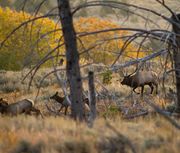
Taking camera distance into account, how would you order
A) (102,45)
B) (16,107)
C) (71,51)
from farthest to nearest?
1. (102,45)
2. (16,107)
3. (71,51)

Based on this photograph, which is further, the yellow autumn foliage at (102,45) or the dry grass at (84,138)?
the yellow autumn foliage at (102,45)

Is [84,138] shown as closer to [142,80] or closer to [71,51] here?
[71,51]

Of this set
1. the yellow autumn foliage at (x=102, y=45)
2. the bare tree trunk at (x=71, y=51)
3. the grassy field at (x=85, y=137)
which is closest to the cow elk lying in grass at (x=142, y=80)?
the yellow autumn foliage at (x=102, y=45)

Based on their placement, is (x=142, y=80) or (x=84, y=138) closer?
(x=84, y=138)

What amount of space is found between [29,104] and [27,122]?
6.52m

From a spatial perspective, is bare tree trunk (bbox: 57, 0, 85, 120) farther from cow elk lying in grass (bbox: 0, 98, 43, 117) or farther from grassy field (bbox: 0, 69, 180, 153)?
cow elk lying in grass (bbox: 0, 98, 43, 117)

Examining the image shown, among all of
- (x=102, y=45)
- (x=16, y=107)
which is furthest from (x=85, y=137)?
(x=102, y=45)

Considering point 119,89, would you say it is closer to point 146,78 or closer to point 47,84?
point 146,78

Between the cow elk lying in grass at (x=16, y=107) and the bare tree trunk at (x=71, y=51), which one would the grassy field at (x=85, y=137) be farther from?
the cow elk lying in grass at (x=16, y=107)

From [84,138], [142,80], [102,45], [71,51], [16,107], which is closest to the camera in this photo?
[84,138]

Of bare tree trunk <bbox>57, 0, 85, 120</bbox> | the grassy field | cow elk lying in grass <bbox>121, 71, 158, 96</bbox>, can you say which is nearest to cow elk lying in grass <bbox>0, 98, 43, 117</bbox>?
bare tree trunk <bbox>57, 0, 85, 120</bbox>

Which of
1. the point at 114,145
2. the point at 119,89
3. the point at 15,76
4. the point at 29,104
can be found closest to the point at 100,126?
the point at 114,145

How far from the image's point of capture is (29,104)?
14547mm

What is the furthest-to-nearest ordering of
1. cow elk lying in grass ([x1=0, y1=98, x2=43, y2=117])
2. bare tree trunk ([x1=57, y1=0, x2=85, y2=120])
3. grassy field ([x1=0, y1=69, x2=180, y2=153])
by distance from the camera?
cow elk lying in grass ([x1=0, y1=98, x2=43, y2=117]) < bare tree trunk ([x1=57, y1=0, x2=85, y2=120]) < grassy field ([x1=0, y1=69, x2=180, y2=153])
